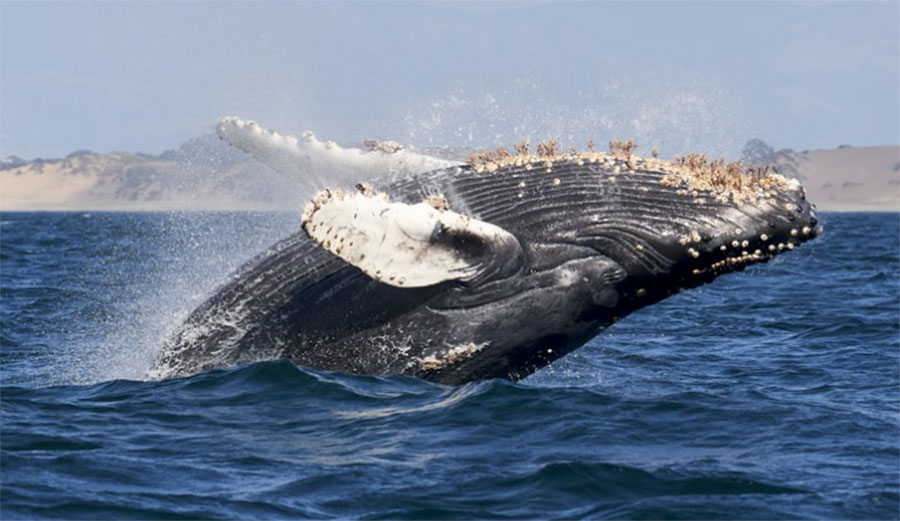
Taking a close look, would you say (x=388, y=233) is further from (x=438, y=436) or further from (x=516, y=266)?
(x=438, y=436)

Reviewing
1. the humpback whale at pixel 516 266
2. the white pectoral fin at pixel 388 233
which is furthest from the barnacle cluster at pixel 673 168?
the white pectoral fin at pixel 388 233

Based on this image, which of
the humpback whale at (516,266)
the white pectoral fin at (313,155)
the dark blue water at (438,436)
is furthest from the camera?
the white pectoral fin at (313,155)

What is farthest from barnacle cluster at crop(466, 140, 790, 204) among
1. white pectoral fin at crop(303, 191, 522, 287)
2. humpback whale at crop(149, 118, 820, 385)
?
white pectoral fin at crop(303, 191, 522, 287)

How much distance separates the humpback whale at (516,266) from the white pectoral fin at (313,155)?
636mm

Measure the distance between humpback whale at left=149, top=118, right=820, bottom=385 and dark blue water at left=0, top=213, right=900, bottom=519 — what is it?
0.88ft

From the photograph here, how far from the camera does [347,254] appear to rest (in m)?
9.52

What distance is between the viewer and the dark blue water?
8.11 m

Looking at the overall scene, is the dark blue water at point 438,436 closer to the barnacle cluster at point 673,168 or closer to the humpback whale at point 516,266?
the humpback whale at point 516,266

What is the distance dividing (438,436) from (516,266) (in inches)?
59.2

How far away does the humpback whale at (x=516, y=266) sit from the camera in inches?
403

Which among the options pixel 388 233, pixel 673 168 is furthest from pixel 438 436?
pixel 673 168

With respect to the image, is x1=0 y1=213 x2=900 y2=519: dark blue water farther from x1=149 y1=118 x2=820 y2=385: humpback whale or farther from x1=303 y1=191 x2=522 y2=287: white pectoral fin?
x1=303 y1=191 x2=522 y2=287: white pectoral fin

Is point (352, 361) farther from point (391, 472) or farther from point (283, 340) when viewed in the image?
point (391, 472)

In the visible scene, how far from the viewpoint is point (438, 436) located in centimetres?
954
